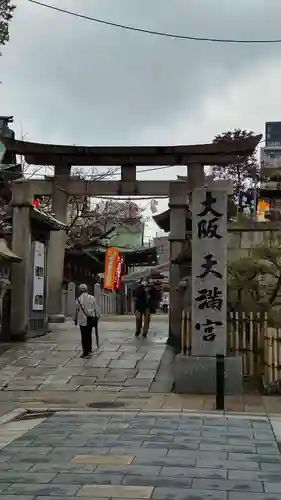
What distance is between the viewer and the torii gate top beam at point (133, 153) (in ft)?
77.5

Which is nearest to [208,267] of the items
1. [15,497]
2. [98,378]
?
[98,378]

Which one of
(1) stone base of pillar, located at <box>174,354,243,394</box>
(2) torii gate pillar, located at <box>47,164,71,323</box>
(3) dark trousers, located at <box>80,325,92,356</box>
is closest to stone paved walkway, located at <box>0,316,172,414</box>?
(3) dark trousers, located at <box>80,325,92,356</box>

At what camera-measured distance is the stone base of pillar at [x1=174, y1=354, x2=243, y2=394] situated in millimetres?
13430

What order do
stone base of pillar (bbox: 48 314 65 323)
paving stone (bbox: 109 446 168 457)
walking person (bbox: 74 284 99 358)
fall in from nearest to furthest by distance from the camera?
paving stone (bbox: 109 446 168 457) → walking person (bbox: 74 284 99 358) → stone base of pillar (bbox: 48 314 65 323)

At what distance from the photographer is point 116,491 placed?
5930 mm

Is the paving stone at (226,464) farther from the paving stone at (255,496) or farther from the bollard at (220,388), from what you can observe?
the bollard at (220,388)

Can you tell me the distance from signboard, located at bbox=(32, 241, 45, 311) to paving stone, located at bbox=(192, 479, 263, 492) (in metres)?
15.0

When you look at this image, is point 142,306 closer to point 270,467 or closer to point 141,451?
point 141,451

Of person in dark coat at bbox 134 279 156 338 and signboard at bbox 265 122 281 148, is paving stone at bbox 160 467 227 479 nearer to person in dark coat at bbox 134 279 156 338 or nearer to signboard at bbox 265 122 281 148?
person in dark coat at bbox 134 279 156 338

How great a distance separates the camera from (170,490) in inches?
235

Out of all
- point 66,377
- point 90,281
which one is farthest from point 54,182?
point 90,281

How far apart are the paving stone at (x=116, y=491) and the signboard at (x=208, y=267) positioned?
8.02 metres

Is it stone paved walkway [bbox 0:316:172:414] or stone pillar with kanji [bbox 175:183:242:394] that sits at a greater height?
stone pillar with kanji [bbox 175:183:242:394]

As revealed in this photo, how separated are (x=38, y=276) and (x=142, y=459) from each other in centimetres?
1459
